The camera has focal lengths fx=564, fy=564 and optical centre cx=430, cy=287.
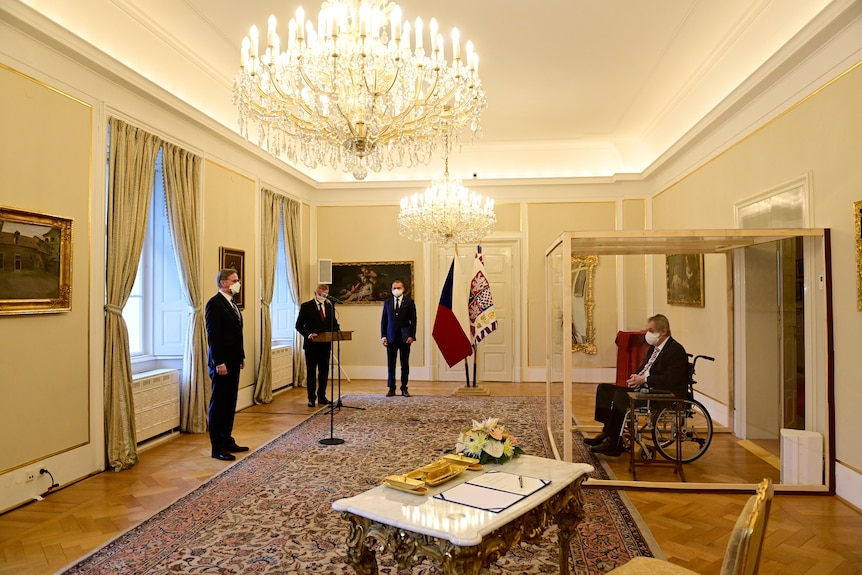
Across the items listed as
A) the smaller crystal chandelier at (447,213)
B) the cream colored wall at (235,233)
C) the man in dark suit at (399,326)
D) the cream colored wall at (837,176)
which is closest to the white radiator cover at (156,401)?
the cream colored wall at (235,233)

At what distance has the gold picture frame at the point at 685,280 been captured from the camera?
6137 mm

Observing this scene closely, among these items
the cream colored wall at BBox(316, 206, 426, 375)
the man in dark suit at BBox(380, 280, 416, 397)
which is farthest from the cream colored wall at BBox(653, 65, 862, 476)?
the cream colored wall at BBox(316, 206, 426, 375)

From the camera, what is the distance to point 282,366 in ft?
29.8

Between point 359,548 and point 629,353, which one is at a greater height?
point 629,353

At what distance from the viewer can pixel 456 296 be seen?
34.6 feet

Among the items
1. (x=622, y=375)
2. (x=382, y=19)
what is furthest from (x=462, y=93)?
(x=622, y=375)

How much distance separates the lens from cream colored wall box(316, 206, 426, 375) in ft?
34.4

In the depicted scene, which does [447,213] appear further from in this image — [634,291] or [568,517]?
[568,517]

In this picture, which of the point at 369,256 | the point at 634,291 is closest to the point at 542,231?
the point at 369,256

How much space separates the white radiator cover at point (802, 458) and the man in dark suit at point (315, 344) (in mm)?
5393

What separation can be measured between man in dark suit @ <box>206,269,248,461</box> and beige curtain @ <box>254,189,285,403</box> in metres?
2.46

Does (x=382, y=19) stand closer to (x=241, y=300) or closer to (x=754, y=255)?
(x=754, y=255)

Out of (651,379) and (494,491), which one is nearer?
(494,491)

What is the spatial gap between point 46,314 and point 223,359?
4.95ft
